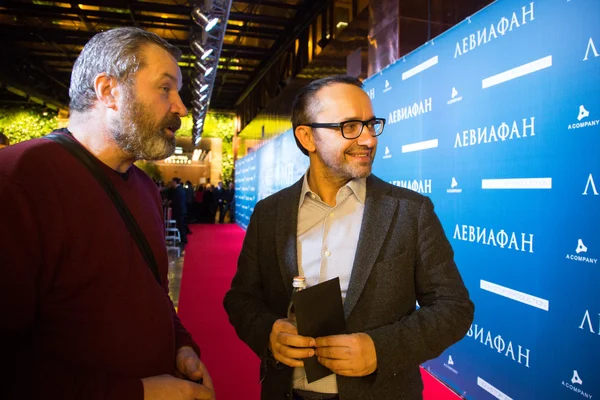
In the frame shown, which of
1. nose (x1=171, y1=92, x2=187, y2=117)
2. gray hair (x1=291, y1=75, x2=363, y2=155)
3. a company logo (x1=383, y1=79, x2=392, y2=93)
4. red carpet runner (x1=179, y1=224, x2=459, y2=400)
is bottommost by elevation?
red carpet runner (x1=179, y1=224, x2=459, y2=400)

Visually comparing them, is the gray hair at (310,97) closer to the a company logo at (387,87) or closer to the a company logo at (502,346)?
the a company logo at (502,346)

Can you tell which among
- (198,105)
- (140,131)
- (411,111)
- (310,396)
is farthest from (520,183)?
(198,105)

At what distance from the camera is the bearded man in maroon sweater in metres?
0.84

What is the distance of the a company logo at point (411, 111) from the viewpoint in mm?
3285

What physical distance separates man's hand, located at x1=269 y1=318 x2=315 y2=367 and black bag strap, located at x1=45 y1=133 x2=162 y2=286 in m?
0.38

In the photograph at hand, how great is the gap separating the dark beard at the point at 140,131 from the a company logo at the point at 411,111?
2.48 metres

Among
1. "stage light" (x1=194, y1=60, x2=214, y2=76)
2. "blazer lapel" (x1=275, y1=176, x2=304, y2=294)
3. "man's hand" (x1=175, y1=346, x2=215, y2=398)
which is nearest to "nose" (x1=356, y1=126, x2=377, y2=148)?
"blazer lapel" (x1=275, y1=176, x2=304, y2=294)

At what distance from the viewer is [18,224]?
0.84 metres

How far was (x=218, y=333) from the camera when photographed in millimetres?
4062

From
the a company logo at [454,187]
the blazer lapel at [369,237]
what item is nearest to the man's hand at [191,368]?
the blazer lapel at [369,237]

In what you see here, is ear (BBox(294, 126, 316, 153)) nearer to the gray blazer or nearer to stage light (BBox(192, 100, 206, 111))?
the gray blazer

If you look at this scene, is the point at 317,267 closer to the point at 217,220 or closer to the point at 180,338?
the point at 180,338

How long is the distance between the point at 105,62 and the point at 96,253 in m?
0.56

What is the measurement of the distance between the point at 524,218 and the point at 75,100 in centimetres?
228
